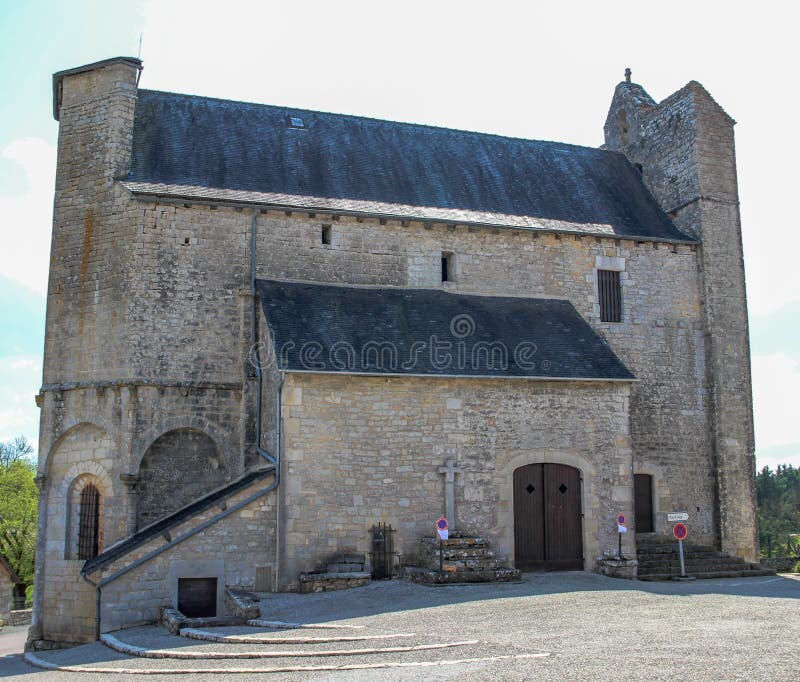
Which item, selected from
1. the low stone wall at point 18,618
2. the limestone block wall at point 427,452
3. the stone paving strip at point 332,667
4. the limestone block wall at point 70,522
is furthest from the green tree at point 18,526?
the stone paving strip at point 332,667

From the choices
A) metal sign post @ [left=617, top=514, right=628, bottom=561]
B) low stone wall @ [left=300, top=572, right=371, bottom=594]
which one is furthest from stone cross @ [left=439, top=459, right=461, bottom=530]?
metal sign post @ [left=617, top=514, right=628, bottom=561]

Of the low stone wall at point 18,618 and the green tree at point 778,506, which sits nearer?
the low stone wall at point 18,618

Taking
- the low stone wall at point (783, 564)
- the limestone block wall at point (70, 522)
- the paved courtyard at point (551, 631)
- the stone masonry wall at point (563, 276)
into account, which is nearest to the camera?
the paved courtyard at point (551, 631)

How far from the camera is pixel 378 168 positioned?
856 inches

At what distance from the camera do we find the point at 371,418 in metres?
16.8

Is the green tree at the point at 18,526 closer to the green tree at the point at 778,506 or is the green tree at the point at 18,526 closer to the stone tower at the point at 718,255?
the stone tower at the point at 718,255

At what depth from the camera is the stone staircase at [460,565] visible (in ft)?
50.5

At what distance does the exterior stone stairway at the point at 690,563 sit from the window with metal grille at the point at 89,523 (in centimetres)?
1096

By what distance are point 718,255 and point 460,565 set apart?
37.3 feet

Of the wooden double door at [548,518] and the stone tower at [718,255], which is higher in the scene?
the stone tower at [718,255]

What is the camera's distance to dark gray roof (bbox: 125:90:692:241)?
1986 centimetres

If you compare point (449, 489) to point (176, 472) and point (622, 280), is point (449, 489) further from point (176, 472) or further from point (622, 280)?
point (622, 280)

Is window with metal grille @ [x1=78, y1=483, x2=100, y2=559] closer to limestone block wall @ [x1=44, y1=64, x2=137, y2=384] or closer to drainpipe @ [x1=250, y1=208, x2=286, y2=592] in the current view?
limestone block wall @ [x1=44, y1=64, x2=137, y2=384]

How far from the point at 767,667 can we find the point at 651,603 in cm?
476
